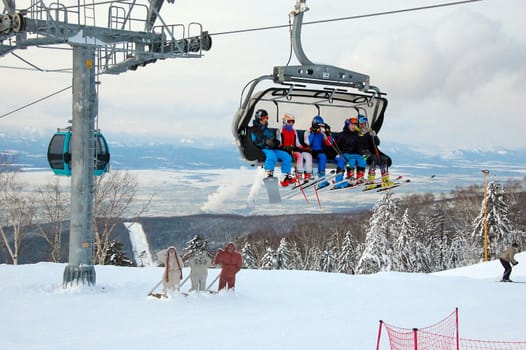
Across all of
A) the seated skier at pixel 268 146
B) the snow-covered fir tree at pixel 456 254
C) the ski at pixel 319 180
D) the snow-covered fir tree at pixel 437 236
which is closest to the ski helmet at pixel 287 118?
the seated skier at pixel 268 146

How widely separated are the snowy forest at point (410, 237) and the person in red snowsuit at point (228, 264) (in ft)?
110

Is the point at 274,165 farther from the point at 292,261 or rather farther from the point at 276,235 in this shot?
the point at 276,235

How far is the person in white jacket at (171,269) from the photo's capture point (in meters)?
16.1

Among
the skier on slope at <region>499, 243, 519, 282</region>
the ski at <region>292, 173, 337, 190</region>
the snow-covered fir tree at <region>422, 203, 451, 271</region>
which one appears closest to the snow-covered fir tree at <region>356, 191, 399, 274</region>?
the snow-covered fir tree at <region>422, 203, 451, 271</region>

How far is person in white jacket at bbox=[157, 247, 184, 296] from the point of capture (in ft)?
52.9

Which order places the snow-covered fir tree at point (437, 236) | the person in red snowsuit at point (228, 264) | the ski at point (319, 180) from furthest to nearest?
the snow-covered fir tree at point (437, 236), the person in red snowsuit at point (228, 264), the ski at point (319, 180)

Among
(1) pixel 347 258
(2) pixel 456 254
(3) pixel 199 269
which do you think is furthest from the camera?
A: (2) pixel 456 254

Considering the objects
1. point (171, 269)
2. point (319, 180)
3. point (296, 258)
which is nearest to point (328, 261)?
point (296, 258)

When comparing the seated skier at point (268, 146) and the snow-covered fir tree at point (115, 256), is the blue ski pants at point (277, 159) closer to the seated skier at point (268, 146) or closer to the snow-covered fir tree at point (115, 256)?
the seated skier at point (268, 146)

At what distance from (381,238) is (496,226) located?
27.7 feet

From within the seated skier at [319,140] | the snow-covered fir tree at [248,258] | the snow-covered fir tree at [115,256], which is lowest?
the snow-covered fir tree at [248,258]

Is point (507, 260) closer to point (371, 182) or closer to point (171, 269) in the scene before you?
point (371, 182)

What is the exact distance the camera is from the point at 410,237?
52.3 metres

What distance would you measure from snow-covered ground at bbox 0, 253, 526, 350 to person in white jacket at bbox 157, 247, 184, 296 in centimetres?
40
